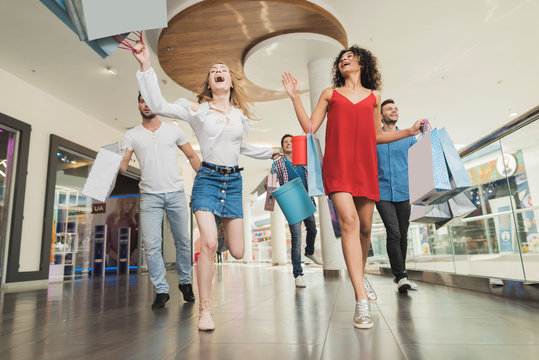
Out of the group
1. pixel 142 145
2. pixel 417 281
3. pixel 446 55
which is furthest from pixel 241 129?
pixel 446 55

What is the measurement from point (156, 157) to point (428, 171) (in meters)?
1.96

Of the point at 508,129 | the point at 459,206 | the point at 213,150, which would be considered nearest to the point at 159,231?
the point at 213,150

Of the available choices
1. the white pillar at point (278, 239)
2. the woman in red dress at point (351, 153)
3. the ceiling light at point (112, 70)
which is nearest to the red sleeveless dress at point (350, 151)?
the woman in red dress at point (351, 153)

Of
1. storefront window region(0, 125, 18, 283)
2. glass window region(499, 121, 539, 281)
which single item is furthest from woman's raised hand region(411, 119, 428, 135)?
storefront window region(0, 125, 18, 283)

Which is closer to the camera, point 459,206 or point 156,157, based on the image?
point 459,206

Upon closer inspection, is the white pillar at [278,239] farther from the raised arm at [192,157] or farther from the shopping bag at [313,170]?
the shopping bag at [313,170]

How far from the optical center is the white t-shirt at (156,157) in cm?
283

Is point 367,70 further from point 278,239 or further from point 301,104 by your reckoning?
point 278,239

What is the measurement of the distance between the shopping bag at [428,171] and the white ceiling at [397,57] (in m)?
4.05

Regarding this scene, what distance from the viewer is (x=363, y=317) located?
1.65 meters

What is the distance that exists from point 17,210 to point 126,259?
17.3 feet

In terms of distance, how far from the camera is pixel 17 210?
633cm

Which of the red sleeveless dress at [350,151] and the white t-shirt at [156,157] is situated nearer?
the red sleeveless dress at [350,151]

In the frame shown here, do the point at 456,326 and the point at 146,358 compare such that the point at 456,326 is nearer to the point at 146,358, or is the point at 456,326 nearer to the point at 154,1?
the point at 146,358
